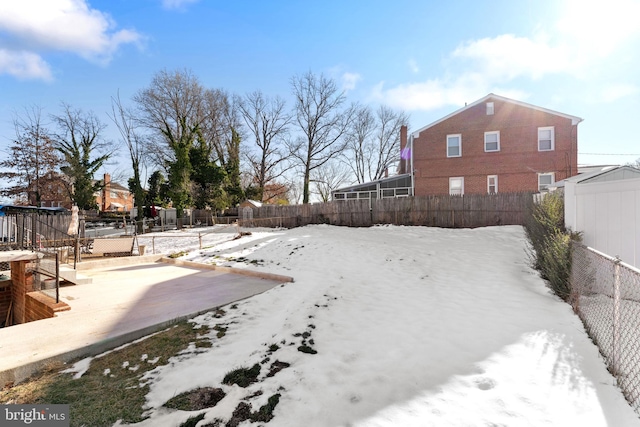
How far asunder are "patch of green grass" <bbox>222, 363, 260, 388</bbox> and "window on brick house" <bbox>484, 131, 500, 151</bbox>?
20355 mm

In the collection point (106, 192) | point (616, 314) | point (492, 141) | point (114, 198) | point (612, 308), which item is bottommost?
point (612, 308)

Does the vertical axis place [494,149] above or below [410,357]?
above

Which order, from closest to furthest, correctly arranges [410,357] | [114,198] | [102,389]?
[102,389], [410,357], [114,198]

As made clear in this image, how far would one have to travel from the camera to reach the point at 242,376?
3.02 m

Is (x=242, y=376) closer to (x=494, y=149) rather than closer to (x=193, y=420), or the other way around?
(x=193, y=420)

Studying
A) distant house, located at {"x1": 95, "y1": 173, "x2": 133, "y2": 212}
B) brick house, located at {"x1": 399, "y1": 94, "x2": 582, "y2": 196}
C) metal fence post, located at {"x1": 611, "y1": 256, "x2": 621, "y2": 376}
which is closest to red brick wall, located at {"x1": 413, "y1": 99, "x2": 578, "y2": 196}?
brick house, located at {"x1": 399, "y1": 94, "x2": 582, "y2": 196}

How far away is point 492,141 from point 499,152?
83cm

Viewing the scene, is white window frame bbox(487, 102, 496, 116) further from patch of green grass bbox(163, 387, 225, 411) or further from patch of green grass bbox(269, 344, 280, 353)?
patch of green grass bbox(163, 387, 225, 411)

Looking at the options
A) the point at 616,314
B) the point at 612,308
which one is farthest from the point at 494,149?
the point at 616,314

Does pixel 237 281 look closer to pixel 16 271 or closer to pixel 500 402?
pixel 16 271

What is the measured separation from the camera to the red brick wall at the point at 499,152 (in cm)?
1795

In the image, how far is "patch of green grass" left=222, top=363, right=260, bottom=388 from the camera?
9.59 feet

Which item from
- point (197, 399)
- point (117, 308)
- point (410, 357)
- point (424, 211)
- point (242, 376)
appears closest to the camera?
point (197, 399)

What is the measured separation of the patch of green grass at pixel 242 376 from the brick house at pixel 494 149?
18.9 meters
